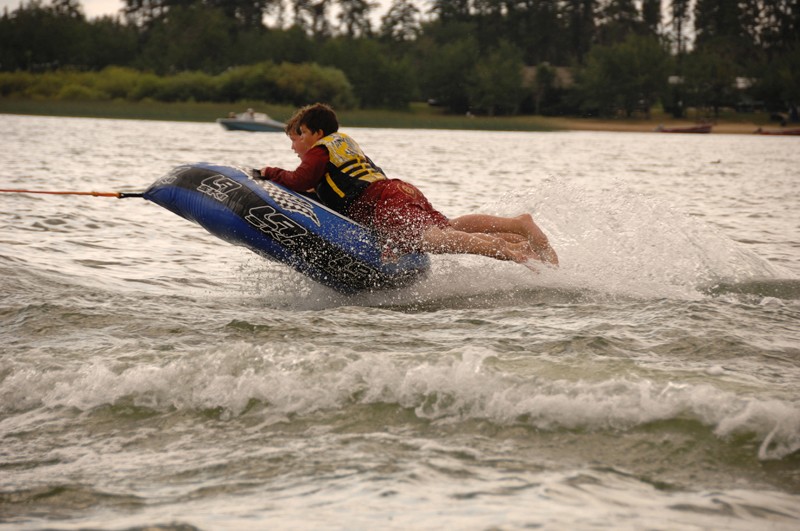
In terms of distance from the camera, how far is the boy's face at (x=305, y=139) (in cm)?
697

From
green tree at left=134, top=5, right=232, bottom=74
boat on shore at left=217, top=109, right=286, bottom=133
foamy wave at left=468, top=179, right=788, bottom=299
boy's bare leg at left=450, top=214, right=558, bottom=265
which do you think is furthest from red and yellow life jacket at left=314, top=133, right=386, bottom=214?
green tree at left=134, top=5, right=232, bottom=74

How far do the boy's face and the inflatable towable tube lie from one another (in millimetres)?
350

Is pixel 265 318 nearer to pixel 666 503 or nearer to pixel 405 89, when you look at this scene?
pixel 666 503

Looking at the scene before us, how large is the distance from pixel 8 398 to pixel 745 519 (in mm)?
3067

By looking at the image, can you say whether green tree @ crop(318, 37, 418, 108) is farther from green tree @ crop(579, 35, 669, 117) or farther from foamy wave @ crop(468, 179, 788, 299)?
foamy wave @ crop(468, 179, 788, 299)

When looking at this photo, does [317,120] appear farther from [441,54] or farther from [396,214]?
[441,54]

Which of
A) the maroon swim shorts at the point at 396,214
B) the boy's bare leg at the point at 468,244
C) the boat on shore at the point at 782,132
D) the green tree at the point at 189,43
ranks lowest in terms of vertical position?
the boat on shore at the point at 782,132

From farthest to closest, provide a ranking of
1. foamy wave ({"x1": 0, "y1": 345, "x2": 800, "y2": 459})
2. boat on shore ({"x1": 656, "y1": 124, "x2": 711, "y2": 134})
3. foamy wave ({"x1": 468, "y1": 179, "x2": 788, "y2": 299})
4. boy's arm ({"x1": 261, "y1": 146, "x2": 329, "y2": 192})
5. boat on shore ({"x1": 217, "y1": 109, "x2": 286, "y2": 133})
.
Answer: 1. boat on shore ({"x1": 656, "y1": 124, "x2": 711, "y2": 134})
2. boat on shore ({"x1": 217, "y1": 109, "x2": 286, "y2": 133})
3. foamy wave ({"x1": 468, "y1": 179, "x2": 788, "y2": 299})
4. boy's arm ({"x1": 261, "y1": 146, "x2": 329, "y2": 192})
5. foamy wave ({"x1": 0, "y1": 345, "x2": 800, "y2": 459})

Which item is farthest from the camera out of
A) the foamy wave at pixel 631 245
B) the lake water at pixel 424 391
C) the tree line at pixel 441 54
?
the tree line at pixel 441 54

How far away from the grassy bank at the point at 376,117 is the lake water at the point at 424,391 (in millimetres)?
47748

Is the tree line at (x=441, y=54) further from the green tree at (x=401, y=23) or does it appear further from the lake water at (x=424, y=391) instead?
the lake water at (x=424, y=391)

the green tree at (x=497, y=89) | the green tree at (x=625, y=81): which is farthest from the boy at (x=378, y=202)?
the green tree at (x=625, y=81)

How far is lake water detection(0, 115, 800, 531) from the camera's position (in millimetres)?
3328

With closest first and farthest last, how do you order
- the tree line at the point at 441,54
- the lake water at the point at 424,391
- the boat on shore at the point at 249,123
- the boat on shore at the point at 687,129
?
1. the lake water at the point at 424,391
2. the boat on shore at the point at 249,123
3. the boat on shore at the point at 687,129
4. the tree line at the point at 441,54
